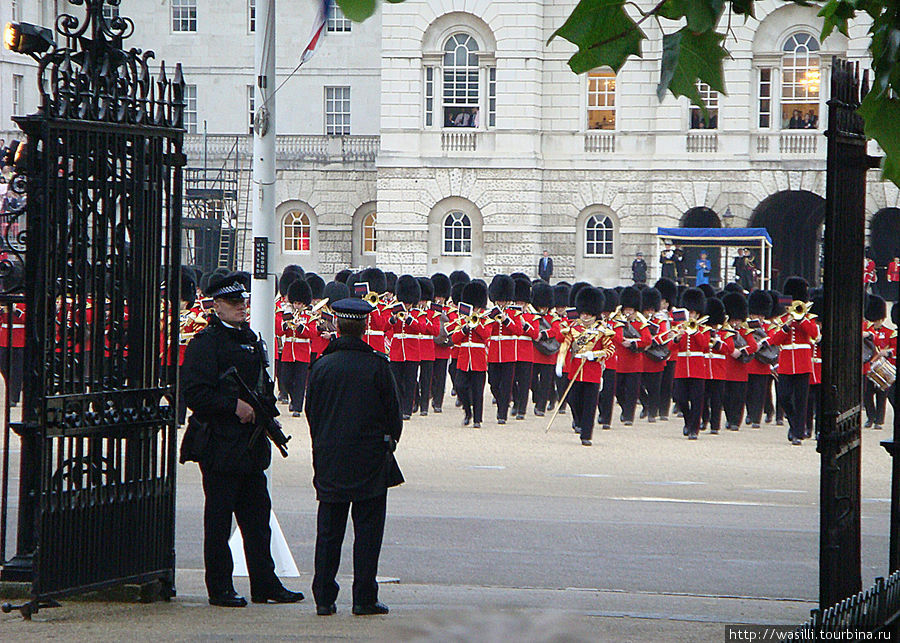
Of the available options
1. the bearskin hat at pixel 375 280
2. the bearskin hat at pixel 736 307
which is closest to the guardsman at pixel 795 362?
the bearskin hat at pixel 736 307

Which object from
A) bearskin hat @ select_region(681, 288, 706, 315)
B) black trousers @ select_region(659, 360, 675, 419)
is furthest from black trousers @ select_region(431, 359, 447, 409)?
bearskin hat @ select_region(681, 288, 706, 315)

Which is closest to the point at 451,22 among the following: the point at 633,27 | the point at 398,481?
the point at 398,481

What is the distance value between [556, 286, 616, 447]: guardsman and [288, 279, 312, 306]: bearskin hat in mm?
3452

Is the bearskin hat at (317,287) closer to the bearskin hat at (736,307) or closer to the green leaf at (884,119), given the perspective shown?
the bearskin hat at (736,307)

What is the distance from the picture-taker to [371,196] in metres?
39.8

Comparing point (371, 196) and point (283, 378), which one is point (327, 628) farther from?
point (371, 196)

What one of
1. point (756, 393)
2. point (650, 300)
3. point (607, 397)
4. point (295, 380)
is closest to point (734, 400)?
point (756, 393)

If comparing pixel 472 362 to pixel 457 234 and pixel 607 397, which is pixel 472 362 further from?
pixel 457 234

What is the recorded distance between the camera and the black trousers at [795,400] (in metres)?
14.2

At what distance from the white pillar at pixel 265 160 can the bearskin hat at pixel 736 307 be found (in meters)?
9.16

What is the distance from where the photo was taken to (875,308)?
16016mm

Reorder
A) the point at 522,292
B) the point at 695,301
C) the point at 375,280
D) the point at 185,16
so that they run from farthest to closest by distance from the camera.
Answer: the point at 185,16 → the point at 375,280 → the point at 522,292 → the point at 695,301

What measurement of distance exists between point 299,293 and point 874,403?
6.80 meters

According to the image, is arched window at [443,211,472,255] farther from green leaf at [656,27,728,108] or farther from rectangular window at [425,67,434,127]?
green leaf at [656,27,728,108]
